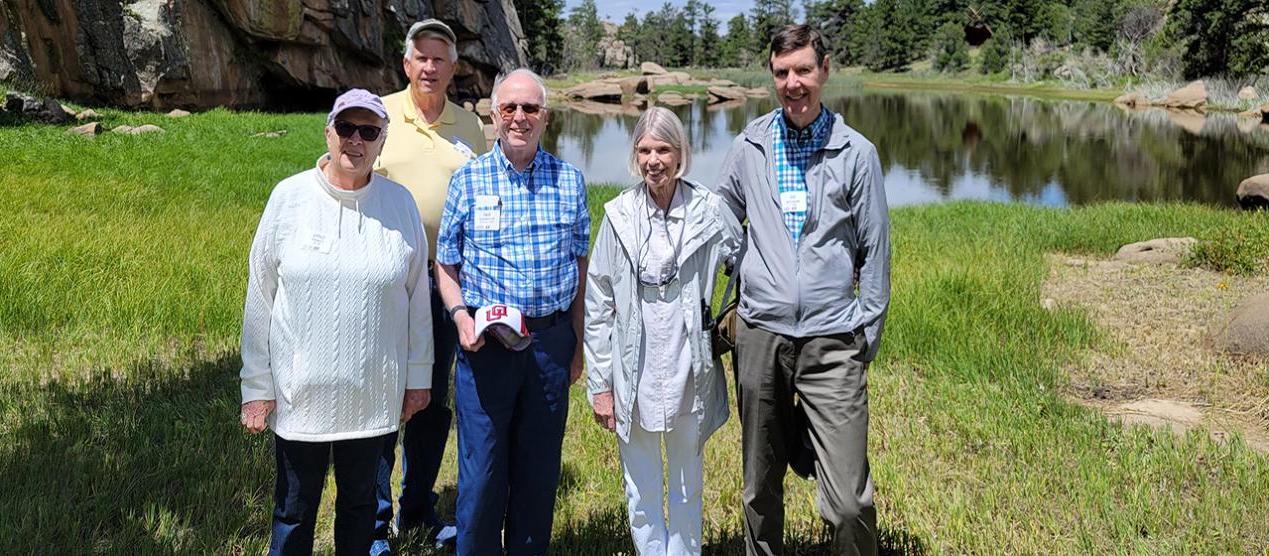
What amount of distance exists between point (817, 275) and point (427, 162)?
60.1 inches

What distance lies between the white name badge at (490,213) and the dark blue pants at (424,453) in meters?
0.58

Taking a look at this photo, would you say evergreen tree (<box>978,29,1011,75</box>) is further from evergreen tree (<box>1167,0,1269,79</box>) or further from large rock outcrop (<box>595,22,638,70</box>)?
large rock outcrop (<box>595,22,638,70</box>)

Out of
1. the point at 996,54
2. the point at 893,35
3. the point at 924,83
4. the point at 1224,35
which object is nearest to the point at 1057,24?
the point at 996,54

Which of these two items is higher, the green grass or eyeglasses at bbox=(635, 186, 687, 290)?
eyeglasses at bbox=(635, 186, 687, 290)

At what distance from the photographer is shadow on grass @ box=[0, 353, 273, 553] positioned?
3.48m

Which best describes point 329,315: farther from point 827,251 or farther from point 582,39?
point 582,39

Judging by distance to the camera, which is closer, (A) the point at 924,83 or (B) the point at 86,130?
(B) the point at 86,130

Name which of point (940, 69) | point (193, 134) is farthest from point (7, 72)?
point (940, 69)

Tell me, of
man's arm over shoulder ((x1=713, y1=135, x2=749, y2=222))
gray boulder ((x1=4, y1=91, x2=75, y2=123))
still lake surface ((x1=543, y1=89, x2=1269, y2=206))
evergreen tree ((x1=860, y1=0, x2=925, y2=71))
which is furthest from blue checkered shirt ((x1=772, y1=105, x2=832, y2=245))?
evergreen tree ((x1=860, y1=0, x2=925, y2=71))

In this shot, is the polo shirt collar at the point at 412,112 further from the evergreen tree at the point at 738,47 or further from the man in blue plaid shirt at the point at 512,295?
the evergreen tree at the point at 738,47

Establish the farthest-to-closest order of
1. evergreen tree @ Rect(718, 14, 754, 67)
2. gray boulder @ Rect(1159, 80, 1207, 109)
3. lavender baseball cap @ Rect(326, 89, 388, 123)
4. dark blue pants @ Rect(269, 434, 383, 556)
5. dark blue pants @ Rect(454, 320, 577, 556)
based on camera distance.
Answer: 1. evergreen tree @ Rect(718, 14, 754, 67)
2. gray boulder @ Rect(1159, 80, 1207, 109)
3. dark blue pants @ Rect(454, 320, 577, 556)
4. dark blue pants @ Rect(269, 434, 383, 556)
5. lavender baseball cap @ Rect(326, 89, 388, 123)

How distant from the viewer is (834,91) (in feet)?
192

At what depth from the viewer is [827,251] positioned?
294cm

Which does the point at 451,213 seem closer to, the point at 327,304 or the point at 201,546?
the point at 327,304
